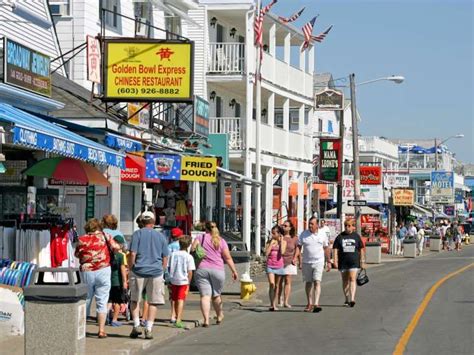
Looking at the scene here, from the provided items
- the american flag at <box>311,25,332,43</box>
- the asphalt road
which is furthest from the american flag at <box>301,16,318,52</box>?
the asphalt road

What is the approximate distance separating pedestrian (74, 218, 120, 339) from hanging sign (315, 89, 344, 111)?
28.7 metres

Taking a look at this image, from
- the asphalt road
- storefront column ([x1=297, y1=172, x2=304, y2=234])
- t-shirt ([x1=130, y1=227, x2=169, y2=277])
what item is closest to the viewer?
the asphalt road

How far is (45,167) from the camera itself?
17.6m

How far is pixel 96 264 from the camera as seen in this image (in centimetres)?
1446

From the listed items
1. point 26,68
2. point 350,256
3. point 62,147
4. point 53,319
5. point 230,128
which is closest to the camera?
point 53,319

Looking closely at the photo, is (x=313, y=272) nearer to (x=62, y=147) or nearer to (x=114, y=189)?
(x=114, y=189)

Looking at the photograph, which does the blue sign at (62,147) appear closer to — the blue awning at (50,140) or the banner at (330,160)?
the blue awning at (50,140)

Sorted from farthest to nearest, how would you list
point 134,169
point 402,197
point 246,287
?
point 402,197 < point 134,169 < point 246,287

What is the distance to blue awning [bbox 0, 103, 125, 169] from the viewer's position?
14.2 metres

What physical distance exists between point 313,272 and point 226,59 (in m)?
17.9

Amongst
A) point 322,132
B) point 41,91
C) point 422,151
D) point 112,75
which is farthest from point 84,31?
point 422,151

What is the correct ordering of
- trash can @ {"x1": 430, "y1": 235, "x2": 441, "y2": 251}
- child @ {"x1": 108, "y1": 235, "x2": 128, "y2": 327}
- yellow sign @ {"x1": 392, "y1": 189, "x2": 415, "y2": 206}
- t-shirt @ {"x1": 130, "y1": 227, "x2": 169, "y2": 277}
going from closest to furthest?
t-shirt @ {"x1": 130, "y1": 227, "x2": 169, "y2": 277} < child @ {"x1": 108, "y1": 235, "x2": 128, "y2": 327} < yellow sign @ {"x1": 392, "y1": 189, "x2": 415, "y2": 206} < trash can @ {"x1": 430, "y1": 235, "x2": 441, "y2": 251}

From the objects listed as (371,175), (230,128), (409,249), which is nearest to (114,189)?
(230,128)

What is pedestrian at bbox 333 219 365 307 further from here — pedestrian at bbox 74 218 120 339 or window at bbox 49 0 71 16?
window at bbox 49 0 71 16
